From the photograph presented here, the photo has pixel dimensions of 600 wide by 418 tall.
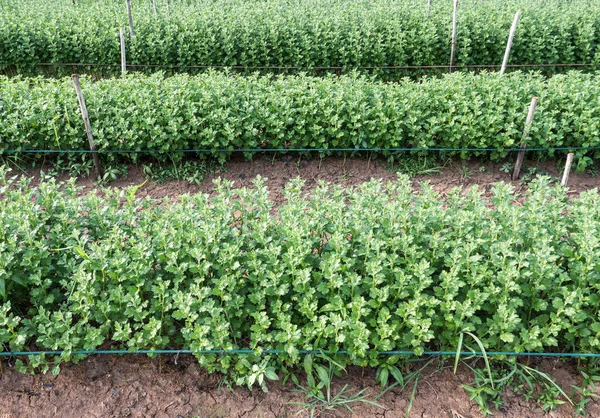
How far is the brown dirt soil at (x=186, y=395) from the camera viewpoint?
4164 mm

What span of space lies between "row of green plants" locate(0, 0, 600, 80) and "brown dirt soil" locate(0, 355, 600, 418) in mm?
6970

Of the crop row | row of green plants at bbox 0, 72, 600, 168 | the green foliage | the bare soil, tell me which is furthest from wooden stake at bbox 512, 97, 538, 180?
the green foliage

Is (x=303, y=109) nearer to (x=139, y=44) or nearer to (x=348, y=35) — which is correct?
(x=348, y=35)

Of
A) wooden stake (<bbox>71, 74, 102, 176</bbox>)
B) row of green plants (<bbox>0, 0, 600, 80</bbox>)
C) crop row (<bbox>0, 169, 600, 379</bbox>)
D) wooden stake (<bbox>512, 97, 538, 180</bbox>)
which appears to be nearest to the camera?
crop row (<bbox>0, 169, 600, 379</bbox>)

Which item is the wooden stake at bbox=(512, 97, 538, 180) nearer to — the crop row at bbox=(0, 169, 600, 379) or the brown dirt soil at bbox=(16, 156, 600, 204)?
the brown dirt soil at bbox=(16, 156, 600, 204)

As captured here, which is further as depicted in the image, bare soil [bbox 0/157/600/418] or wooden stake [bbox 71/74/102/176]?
wooden stake [bbox 71/74/102/176]

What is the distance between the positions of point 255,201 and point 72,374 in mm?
2034

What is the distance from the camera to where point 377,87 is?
25.1ft

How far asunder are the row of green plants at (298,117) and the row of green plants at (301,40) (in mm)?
2948

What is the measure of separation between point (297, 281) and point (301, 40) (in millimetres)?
7048

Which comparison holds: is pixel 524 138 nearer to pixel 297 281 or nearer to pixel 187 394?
pixel 297 281

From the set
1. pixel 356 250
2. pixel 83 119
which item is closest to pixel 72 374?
pixel 356 250

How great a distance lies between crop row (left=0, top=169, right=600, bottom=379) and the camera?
4148 mm

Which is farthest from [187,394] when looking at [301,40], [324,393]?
[301,40]
